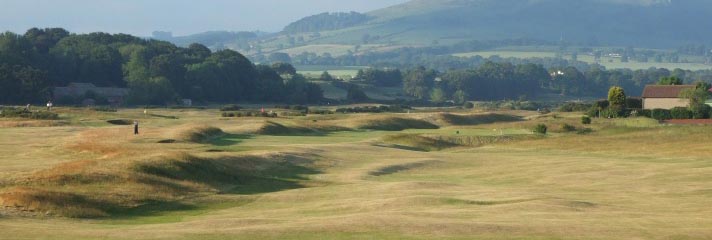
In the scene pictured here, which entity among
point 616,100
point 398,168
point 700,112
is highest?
point 616,100

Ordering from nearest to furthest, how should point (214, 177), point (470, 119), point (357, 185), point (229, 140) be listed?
point (357, 185) → point (214, 177) → point (229, 140) → point (470, 119)

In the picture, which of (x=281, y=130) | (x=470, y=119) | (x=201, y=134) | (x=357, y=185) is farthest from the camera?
(x=470, y=119)

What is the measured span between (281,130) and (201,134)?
41.9ft

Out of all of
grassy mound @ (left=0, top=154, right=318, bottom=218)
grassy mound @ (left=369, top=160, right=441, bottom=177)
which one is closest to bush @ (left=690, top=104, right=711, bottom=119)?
grassy mound @ (left=369, top=160, right=441, bottom=177)

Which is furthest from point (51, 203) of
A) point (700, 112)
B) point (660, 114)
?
point (700, 112)

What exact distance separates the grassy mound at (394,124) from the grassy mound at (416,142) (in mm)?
16690

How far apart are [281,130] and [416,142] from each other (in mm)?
11791

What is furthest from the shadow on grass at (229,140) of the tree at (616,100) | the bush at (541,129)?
the tree at (616,100)

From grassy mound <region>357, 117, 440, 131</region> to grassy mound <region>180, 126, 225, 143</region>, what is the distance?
21.0 m

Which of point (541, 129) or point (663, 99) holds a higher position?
point (663, 99)

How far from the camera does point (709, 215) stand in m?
38.5

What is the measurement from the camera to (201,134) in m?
77.0

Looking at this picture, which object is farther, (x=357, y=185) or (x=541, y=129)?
(x=541, y=129)

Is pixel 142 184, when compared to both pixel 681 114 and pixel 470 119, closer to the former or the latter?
pixel 681 114
